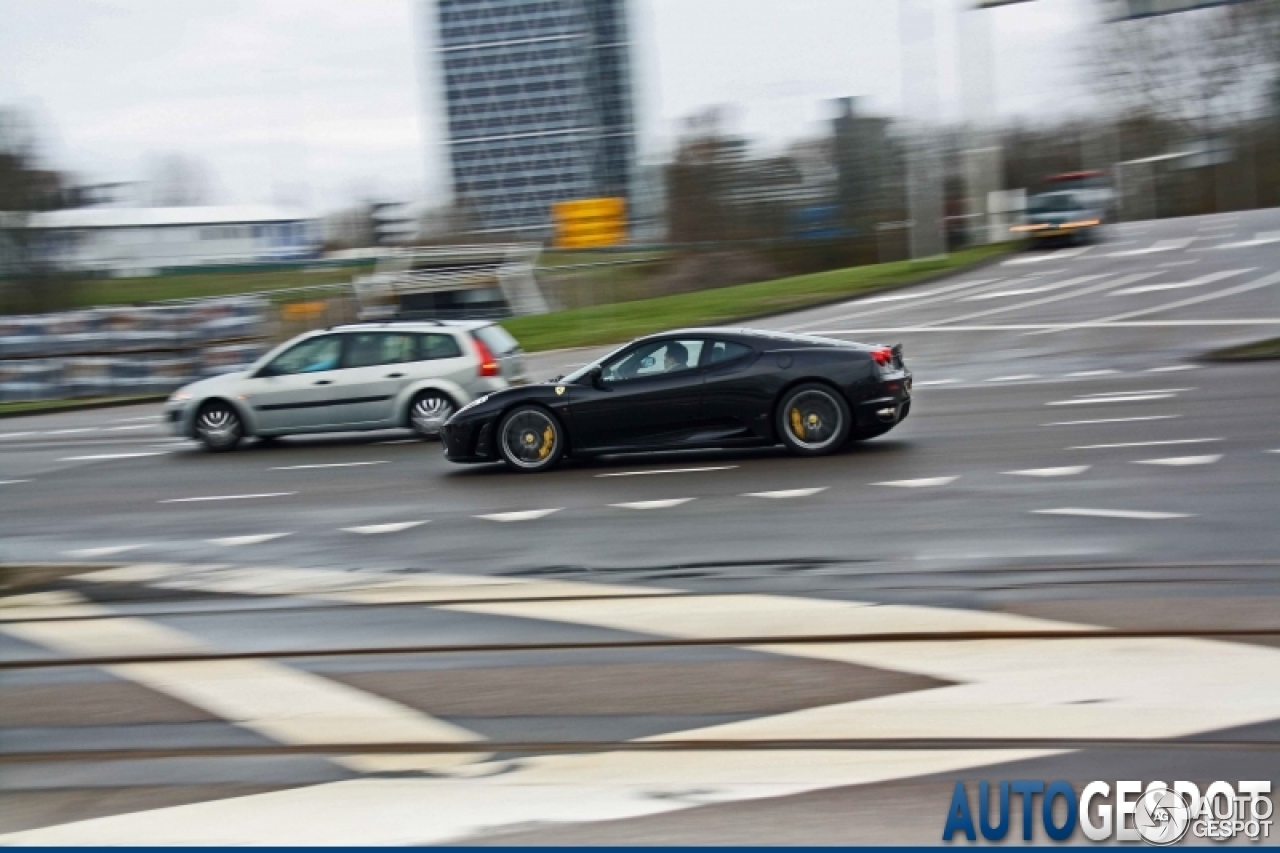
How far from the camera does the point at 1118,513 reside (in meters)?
9.49

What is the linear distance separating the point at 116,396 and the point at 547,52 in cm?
17285

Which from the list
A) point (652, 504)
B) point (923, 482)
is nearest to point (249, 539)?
point (652, 504)

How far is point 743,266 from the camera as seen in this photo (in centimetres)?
4494

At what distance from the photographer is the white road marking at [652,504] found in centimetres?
1102

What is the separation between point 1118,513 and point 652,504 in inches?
134

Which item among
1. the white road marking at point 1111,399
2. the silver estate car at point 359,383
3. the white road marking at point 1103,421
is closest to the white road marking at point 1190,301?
the white road marking at point 1111,399

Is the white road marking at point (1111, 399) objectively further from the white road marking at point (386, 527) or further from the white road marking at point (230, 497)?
the white road marking at point (230, 497)

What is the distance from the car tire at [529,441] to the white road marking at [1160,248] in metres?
29.4

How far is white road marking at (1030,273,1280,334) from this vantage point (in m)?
25.7

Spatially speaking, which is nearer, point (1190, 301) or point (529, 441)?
point (529, 441)

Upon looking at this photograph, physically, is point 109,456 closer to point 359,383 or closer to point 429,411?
point 359,383

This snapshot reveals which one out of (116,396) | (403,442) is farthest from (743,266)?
(403,442)

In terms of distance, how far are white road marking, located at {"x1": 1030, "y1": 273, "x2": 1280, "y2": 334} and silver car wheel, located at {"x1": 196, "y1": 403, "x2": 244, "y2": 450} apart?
14.0 metres

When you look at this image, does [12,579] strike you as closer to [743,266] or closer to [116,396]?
[116,396]
